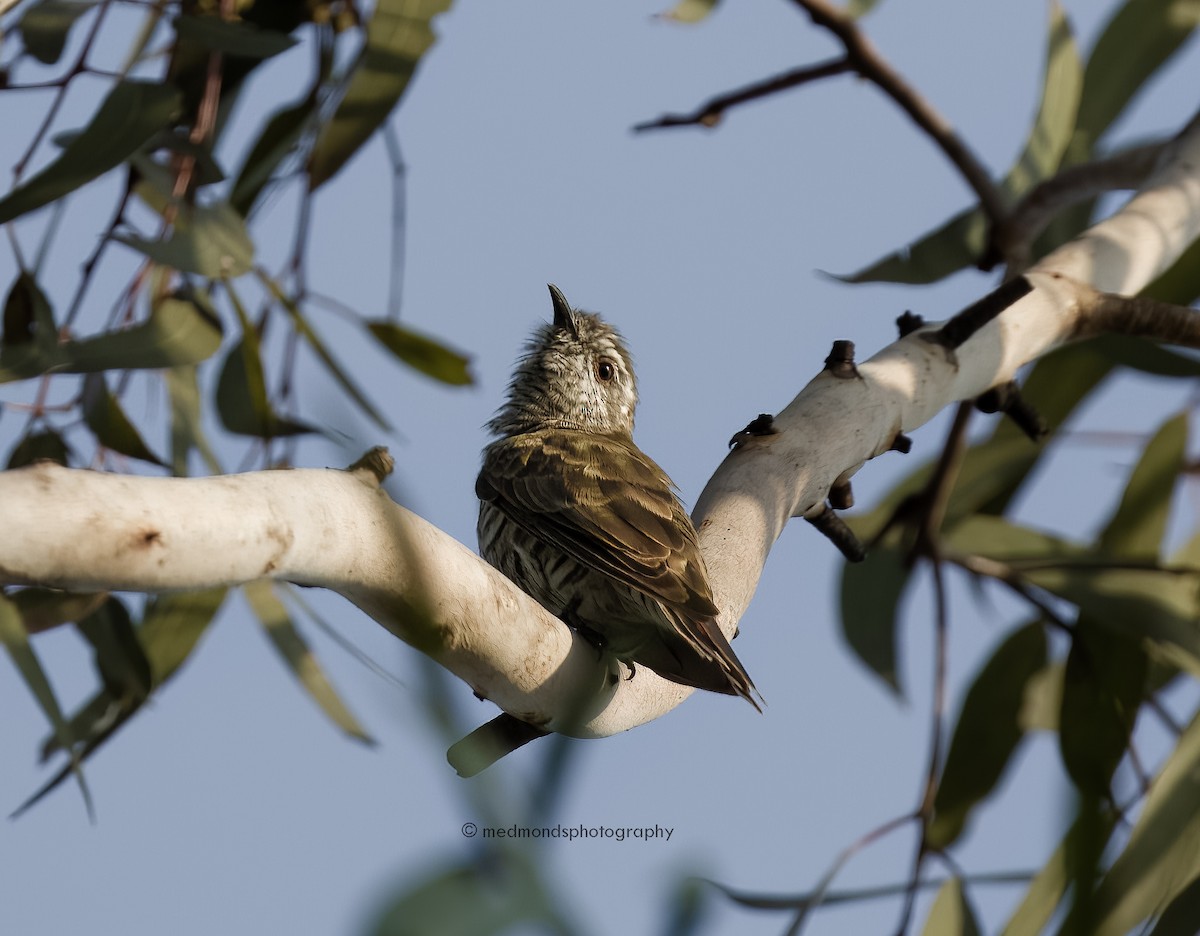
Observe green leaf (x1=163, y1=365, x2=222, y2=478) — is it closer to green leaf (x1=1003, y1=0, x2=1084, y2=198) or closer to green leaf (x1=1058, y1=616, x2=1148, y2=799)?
green leaf (x1=1058, y1=616, x2=1148, y2=799)

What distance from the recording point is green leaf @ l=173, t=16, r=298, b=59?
256cm

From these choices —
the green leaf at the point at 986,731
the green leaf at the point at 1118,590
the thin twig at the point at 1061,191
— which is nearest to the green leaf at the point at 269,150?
the thin twig at the point at 1061,191

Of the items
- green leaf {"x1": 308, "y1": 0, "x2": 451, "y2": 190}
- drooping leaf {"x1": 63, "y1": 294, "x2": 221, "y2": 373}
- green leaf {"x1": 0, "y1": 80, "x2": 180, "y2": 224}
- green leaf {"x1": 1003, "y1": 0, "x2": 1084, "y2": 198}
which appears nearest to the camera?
drooping leaf {"x1": 63, "y1": 294, "x2": 221, "y2": 373}

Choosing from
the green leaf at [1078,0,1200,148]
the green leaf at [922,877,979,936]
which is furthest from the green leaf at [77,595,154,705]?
the green leaf at [1078,0,1200,148]

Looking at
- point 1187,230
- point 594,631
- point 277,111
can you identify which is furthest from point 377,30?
point 1187,230

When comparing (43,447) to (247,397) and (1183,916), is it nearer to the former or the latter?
(247,397)

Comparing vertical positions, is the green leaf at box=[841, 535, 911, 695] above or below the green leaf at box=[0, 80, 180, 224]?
below

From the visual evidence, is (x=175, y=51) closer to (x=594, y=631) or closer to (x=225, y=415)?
(x=225, y=415)

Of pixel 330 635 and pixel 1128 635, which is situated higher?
pixel 330 635

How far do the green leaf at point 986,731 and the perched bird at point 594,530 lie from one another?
3.22ft

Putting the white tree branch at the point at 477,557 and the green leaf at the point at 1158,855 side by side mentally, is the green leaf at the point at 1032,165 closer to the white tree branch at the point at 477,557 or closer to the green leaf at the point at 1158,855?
the white tree branch at the point at 477,557

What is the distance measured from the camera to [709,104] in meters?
3.00

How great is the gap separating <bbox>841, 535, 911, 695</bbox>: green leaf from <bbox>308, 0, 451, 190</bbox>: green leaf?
1.57 meters

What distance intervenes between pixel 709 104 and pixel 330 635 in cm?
201
